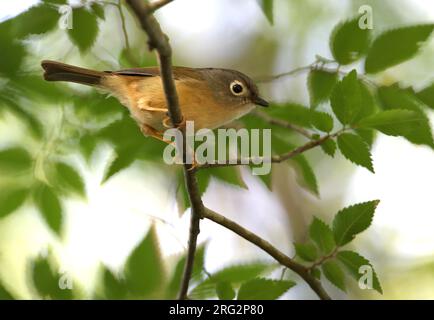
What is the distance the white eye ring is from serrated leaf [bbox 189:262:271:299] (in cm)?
159

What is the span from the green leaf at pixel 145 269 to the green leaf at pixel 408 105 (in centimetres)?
166

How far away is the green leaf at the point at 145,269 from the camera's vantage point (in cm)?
372

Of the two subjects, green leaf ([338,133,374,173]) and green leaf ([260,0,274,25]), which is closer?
green leaf ([338,133,374,173])

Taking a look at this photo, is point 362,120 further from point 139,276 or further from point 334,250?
point 139,276

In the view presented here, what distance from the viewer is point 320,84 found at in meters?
3.88

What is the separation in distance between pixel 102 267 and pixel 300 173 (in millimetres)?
1420

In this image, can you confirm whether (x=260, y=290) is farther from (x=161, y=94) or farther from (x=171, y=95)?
(x=161, y=94)

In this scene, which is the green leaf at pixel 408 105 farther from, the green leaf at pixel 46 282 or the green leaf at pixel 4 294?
the green leaf at pixel 4 294

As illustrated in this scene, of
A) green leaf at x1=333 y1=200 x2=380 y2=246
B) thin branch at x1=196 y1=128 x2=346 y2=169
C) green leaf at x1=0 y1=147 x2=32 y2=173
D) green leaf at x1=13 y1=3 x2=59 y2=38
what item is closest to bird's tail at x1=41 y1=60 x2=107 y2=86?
green leaf at x1=0 y1=147 x2=32 y2=173

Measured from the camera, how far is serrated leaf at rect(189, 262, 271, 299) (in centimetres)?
377

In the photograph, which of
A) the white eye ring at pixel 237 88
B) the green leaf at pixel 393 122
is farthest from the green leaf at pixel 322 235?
the white eye ring at pixel 237 88

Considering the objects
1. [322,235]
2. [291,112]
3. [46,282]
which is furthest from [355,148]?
[46,282]

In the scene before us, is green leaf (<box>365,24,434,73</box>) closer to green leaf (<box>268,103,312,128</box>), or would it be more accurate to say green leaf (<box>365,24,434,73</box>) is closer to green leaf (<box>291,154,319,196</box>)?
green leaf (<box>268,103,312,128</box>)

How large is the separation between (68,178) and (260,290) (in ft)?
5.17
